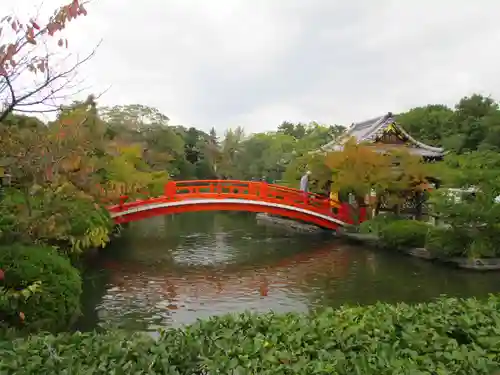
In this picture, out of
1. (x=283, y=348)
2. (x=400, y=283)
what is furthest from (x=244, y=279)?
(x=283, y=348)

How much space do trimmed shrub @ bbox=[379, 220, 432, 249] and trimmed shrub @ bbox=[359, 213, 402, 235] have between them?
0.78 metres

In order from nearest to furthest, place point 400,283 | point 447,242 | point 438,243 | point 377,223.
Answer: point 400,283
point 447,242
point 438,243
point 377,223

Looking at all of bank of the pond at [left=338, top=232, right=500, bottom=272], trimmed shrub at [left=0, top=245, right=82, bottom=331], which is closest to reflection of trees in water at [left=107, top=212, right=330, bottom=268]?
bank of the pond at [left=338, top=232, right=500, bottom=272]

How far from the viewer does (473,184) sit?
1280 cm

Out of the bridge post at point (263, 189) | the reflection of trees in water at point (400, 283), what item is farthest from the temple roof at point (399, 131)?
the reflection of trees in water at point (400, 283)

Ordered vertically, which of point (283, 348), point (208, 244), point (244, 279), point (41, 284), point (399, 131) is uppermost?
point (399, 131)

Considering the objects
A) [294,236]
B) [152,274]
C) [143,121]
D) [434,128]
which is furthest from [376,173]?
[143,121]

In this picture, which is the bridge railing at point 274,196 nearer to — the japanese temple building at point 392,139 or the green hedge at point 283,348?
the japanese temple building at point 392,139

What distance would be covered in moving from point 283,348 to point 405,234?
12585 millimetres

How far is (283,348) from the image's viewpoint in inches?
127

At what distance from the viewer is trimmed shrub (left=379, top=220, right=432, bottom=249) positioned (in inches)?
583

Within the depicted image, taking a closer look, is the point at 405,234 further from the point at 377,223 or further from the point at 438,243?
the point at 377,223

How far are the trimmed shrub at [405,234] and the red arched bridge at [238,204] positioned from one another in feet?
12.5

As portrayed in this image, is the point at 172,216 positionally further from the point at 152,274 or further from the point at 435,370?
the point at 435,370
